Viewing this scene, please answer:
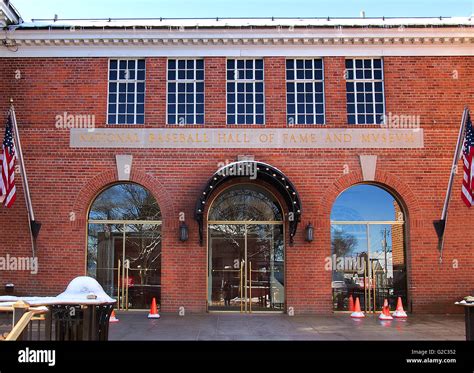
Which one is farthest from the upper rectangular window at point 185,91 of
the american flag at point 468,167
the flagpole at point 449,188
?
the american flag at point 468,167

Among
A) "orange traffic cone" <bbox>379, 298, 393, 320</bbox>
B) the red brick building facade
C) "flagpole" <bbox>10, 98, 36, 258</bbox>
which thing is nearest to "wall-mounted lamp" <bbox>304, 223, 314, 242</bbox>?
the red brick building facade

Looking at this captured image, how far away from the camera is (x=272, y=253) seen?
16.4 m

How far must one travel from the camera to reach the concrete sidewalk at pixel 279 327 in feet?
38.4

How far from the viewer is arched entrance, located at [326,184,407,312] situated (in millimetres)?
16344

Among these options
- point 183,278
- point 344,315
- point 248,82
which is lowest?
point 344,315

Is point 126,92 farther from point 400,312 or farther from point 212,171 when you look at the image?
point 400,312

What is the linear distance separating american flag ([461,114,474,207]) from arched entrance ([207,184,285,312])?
16.5ft

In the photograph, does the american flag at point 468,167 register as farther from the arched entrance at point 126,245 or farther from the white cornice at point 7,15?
the white cornice at point 7,15

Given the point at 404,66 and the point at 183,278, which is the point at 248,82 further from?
the point at 183,278

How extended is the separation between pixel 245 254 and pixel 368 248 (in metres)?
3.60

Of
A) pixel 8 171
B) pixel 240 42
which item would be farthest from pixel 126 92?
pixel 8 171
